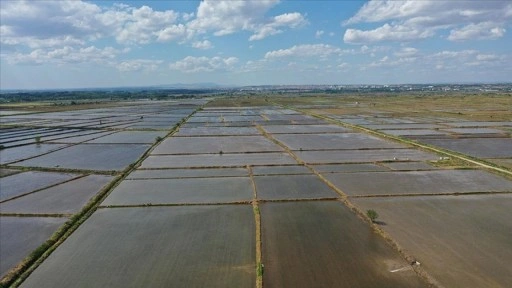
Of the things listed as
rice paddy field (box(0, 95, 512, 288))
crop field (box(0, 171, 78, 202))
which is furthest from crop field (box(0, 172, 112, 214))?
crop field (box(0, 171, 78, 202))

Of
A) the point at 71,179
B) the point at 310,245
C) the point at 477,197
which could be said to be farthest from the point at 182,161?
the point at 477,197

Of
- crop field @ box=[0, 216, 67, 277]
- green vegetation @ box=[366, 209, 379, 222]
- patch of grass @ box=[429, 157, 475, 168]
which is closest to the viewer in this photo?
crop field @ box=[0, 216, 67, 277]


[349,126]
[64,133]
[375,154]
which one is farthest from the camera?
[349,126]

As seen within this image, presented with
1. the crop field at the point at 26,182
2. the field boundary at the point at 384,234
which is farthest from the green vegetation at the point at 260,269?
the crop field at the point at 26,182

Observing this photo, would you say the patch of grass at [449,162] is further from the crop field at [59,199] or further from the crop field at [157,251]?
the crop field at [59,199]

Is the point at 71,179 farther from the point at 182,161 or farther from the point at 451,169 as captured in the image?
the point at 451,169

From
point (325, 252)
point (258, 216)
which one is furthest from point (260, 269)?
point (258, 216)

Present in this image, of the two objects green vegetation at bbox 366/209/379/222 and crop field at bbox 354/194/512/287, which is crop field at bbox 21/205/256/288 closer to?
green vegetation at bbox 366/209/379/222

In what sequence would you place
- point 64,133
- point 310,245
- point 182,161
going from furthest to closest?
1. point 64,133
2. point 182,161
3. point 310,245

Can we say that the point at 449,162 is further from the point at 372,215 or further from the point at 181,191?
the point at 181,191
